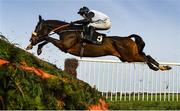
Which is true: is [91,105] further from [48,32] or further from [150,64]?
[150,64]

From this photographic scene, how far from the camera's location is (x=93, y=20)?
18125 millimetres

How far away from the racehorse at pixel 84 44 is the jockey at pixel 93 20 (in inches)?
19.2

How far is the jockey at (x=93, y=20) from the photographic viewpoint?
1772cm

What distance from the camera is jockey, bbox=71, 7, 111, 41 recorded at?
1772 cm

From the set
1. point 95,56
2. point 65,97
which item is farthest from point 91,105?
point 95,56

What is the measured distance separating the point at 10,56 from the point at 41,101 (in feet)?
2.59

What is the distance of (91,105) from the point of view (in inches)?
182

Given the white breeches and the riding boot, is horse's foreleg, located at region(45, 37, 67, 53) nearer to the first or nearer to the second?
the riding boot

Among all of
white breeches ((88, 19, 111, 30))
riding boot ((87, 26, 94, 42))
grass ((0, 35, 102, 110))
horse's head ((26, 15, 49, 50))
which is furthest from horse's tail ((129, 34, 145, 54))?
grass ((0, 35, 102, 110))

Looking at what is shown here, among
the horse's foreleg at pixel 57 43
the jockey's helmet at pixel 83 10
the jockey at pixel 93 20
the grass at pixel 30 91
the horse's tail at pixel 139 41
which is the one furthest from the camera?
the horse's tail at pixel 139 41

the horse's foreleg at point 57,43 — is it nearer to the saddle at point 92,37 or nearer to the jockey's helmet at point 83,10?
the saddle at point 92,37

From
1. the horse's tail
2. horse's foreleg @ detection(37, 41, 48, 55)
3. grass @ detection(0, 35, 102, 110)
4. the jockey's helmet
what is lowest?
Result: grass @ detection(0, 35, 102, 110)

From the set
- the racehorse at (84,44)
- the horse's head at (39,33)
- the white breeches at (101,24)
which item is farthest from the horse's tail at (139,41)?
the horse's head at (39,33)

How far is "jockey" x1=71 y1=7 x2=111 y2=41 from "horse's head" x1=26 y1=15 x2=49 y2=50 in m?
1.19
